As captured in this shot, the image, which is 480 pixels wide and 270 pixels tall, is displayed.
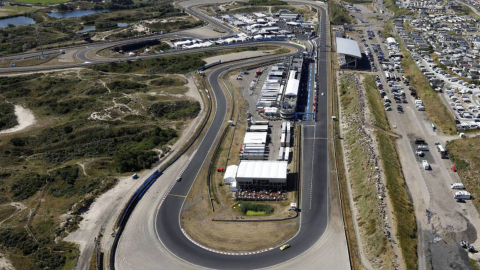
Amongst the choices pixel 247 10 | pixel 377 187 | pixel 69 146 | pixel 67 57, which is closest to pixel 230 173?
pixel 377 187

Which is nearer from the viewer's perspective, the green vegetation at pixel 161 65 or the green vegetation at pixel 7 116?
the green vegetation at pixel 7 116

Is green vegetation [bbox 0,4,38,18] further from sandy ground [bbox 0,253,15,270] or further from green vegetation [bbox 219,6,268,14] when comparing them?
sandy ground [bbox 0,253,15,270]

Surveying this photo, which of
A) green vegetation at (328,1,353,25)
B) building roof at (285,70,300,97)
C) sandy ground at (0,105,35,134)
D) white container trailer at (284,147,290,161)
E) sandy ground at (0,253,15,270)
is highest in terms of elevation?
green vegetation at (328,1,353,25)

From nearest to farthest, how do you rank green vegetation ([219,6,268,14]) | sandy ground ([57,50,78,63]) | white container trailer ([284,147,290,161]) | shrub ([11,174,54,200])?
shrub ([11,174,54,200]) < white container trailer ([284,147,290,161]) < sandy ground ([57,50,78,63]) < green vegetation ([219,6,268,14])

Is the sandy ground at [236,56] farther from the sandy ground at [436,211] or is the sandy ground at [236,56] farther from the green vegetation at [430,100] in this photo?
the sandy ground at [436,211]

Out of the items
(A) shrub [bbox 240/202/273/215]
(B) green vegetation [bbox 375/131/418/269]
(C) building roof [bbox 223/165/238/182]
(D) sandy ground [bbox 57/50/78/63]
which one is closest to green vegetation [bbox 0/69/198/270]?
(D) sandy ground [bbox 57/50/78/63]

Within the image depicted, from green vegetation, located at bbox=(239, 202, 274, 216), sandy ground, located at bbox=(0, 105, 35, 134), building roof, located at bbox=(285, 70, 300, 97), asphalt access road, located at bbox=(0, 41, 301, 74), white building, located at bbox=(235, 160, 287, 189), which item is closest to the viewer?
green vegetation, located at bbox=(239, 202, 274, 216)

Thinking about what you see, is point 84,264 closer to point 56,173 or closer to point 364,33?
point 56,173

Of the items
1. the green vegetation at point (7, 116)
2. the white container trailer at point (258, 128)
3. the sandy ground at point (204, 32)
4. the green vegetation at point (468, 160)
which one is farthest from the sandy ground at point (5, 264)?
the sandy ground at point (204, 32)
